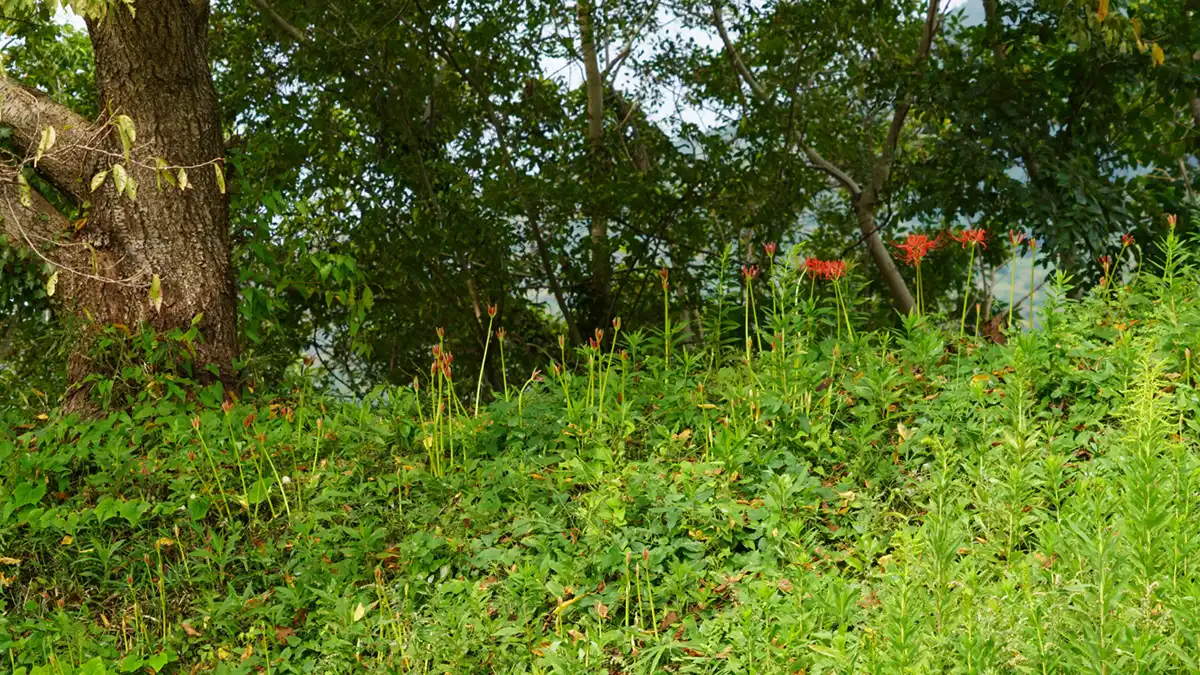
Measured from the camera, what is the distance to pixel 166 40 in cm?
605

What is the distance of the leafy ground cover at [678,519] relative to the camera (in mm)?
3002

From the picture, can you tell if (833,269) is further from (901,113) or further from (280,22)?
(901,113)

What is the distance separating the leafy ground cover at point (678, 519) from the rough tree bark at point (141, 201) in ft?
2.27

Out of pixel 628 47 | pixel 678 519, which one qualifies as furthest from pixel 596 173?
pixel 678 519

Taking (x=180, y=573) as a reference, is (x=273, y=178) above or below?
above

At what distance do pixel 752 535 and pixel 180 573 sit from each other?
90.2 inches

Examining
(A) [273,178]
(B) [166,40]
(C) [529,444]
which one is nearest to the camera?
(C) [529,444]

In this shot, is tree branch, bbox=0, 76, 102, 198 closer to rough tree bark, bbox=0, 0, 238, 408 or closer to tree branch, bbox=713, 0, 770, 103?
rough tree bark, bbox=0, 0, 238, 408

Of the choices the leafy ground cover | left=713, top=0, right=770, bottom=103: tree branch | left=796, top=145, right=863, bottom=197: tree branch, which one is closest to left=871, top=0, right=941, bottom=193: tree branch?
left=796, top=145, right=863, bottom=197: tree branch

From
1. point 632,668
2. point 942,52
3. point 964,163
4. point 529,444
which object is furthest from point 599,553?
point 942,52

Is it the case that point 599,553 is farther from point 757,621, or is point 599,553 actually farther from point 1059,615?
point 1059,615

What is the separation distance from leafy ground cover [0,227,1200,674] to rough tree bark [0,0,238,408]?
692mm

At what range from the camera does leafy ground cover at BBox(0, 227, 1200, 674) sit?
3002 millimetres

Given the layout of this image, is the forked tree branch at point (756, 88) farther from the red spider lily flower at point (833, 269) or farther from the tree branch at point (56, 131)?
the tree branch at point (56, 131)
